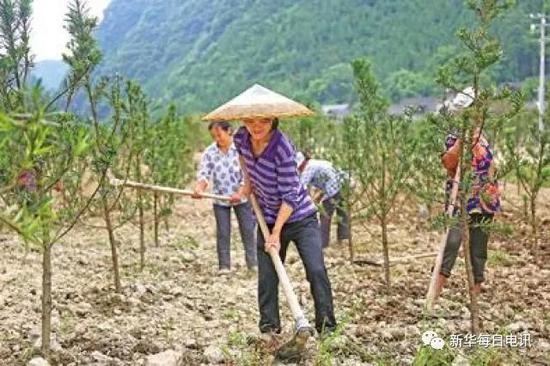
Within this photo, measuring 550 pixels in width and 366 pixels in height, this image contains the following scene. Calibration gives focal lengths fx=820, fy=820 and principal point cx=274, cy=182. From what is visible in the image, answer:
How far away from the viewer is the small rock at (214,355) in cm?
446

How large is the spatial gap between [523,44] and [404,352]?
59000 mm

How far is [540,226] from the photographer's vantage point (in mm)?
9773

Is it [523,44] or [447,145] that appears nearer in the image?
[447,145]

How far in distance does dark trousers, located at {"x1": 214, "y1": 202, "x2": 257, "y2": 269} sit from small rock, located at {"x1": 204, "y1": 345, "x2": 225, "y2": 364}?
3.05 metres

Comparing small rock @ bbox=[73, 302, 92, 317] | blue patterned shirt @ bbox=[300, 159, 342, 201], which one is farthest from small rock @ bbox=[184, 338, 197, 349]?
blue patterned shirt @ bbox=[300, 159, 342, 201]

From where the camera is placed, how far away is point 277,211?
489 cm

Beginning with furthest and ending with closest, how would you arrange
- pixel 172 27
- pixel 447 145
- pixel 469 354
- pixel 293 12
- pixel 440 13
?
pixel 172 27 < pixel 293 12 < pixel 440 13 < pixel 447 145 < pixel 469 354

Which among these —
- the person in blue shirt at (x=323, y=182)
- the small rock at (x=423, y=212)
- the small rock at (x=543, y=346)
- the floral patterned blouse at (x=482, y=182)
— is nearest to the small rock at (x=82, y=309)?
the floral patterned blouse at (x=482, y=182)

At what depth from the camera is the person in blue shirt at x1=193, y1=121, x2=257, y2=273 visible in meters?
7.45

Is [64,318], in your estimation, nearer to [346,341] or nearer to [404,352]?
Result: [346,341]

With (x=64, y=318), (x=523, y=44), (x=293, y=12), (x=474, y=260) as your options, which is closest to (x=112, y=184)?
(x=64, y=318)

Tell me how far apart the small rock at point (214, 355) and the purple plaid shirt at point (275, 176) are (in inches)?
33.6

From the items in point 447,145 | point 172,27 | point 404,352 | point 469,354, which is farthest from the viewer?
point 172,27

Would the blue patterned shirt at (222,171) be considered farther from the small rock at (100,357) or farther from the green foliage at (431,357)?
the green foliage at (431,357)
